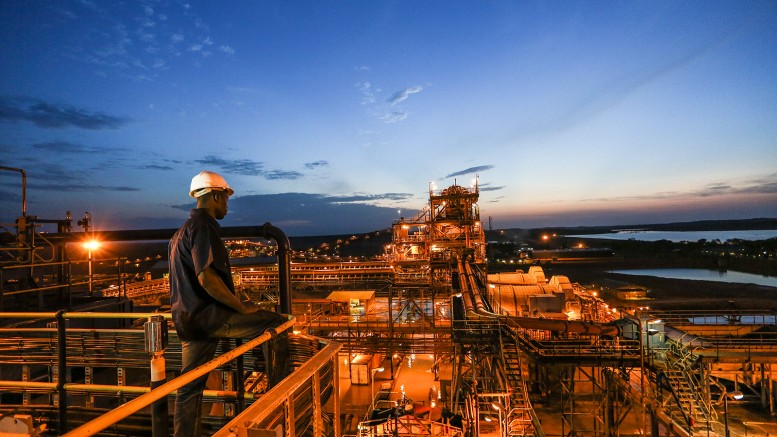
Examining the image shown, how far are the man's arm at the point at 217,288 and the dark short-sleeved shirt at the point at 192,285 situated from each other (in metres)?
0.10

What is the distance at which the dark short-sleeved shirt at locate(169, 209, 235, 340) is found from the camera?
2.93m

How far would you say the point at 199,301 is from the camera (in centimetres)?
296

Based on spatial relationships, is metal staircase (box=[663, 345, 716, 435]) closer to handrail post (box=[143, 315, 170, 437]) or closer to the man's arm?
the man's arm

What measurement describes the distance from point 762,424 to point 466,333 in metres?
13.0

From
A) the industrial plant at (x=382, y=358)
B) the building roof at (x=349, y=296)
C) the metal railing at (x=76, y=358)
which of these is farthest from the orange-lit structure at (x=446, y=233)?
the metal railing at (x=76, y=358)

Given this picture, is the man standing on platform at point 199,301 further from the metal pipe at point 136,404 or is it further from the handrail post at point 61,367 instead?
the handrail post at point 61,367

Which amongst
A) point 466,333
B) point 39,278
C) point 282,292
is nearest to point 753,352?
point 466,333

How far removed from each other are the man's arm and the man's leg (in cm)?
46

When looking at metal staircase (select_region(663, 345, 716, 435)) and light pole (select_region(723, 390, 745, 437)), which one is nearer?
light pole (select_region(723, 390, 745, 437))

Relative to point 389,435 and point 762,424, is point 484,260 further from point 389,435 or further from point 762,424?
point 389,435

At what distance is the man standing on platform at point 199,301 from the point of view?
2.88 meters

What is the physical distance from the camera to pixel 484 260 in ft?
96.7

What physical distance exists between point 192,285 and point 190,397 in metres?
0.89

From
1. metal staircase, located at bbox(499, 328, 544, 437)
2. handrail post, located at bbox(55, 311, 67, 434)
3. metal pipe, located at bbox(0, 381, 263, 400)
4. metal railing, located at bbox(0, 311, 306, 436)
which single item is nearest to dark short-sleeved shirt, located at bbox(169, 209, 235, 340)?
metal railing, located at bbox(0, 311, 306, 436)
